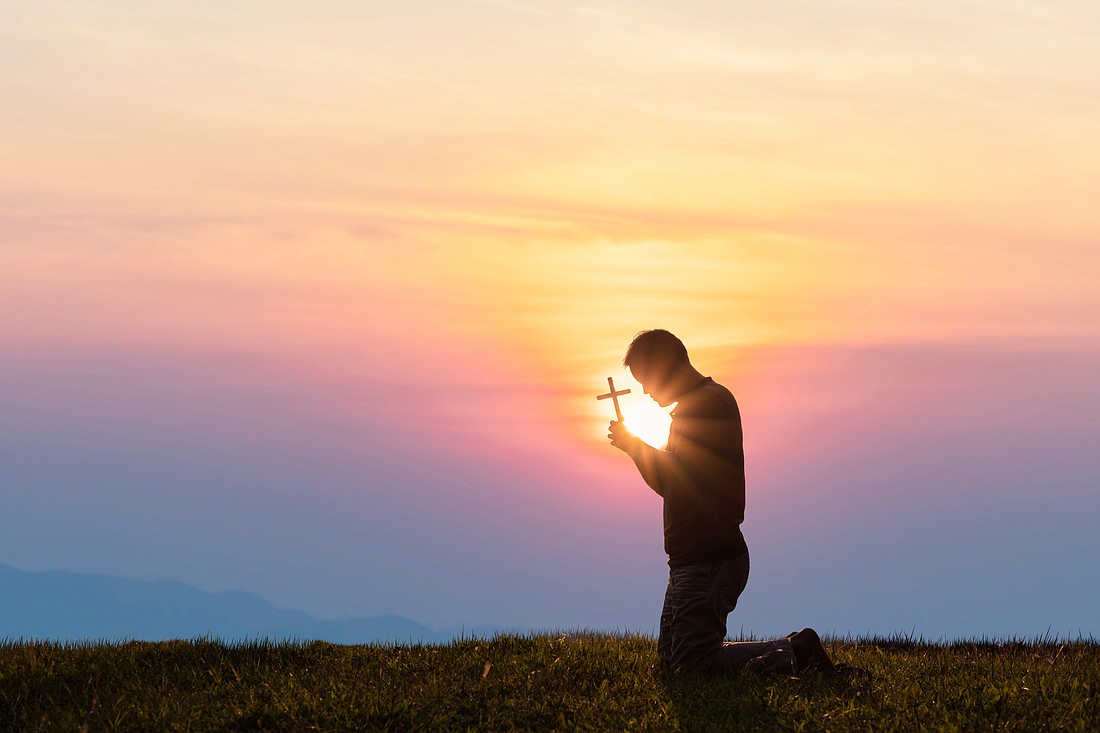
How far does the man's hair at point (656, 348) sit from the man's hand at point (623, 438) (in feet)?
2.27

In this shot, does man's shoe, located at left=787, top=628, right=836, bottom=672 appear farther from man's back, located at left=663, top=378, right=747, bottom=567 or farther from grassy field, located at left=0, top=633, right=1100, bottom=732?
man's back, located at left=663, top=378, right=747, bottom=567

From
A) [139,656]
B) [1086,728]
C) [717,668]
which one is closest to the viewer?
[1086,728]

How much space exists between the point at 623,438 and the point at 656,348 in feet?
3.22

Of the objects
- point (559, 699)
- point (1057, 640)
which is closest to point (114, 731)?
point (559, 699)

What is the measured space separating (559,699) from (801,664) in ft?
9.01

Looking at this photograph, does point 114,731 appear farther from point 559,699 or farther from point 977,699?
point 977,699

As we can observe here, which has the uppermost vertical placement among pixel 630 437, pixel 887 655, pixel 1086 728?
pixel 630 437

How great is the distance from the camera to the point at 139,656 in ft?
42.7

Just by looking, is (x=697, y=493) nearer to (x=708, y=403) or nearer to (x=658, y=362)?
(x=708, y=403)

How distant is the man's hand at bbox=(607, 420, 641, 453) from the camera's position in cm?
1161

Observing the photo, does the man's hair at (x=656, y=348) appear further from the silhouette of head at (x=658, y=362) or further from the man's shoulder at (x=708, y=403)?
the man's shoulder at (x=708, y=403)

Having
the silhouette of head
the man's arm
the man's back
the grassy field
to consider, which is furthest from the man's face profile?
the grassy field

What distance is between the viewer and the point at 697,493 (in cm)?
1142

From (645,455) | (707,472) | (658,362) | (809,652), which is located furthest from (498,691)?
(658,362)
